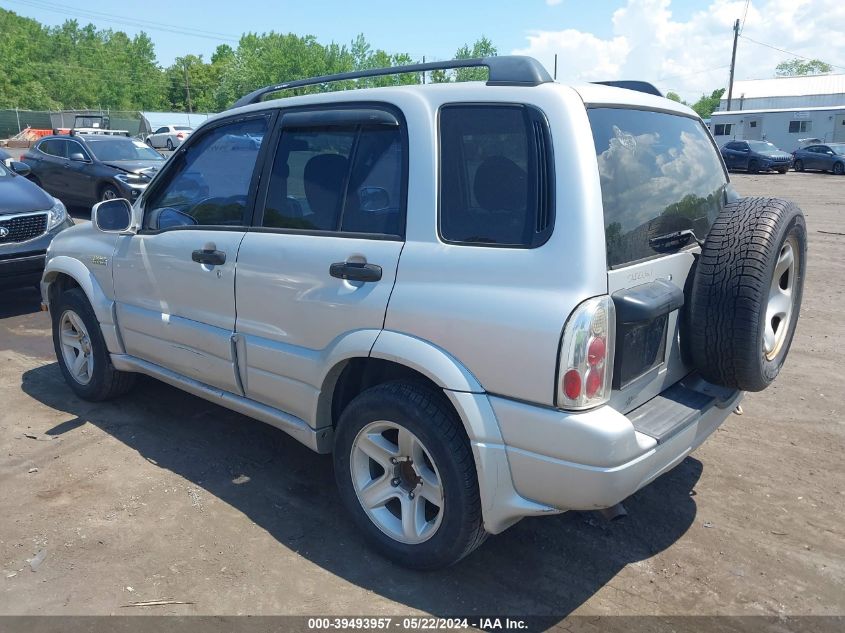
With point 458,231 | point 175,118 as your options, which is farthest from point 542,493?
point 175,118

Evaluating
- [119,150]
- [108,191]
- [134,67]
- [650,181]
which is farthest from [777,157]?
[134,67]

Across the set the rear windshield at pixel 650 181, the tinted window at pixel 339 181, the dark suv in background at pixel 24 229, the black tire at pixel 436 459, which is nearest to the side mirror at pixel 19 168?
the dark suv in background at pixel 24 229

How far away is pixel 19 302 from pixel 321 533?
659cm

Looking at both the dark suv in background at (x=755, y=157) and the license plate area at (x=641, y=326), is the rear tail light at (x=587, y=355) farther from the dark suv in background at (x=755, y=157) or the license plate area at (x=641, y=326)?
the dark suv in background at (x=755, y=157)

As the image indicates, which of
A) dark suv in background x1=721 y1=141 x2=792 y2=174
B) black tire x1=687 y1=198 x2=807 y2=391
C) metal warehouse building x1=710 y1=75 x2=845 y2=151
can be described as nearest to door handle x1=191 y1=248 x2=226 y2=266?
black tire x1=687 y1=198 x2=807 y2=391

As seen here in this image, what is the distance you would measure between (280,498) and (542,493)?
169 centimetres

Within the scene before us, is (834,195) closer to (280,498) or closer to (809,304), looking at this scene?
(809,304)

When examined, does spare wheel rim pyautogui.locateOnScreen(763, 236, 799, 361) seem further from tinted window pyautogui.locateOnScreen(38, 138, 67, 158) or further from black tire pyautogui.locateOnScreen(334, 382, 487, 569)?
tinted window pyautogui.locateOnScreen(38, 138, 67, 158)

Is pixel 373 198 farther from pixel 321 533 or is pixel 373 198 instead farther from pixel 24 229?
pixel 24 229

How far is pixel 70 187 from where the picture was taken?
14414 mm

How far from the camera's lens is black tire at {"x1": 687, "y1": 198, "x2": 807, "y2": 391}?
276 centimetres

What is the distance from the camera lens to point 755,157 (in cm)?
2912

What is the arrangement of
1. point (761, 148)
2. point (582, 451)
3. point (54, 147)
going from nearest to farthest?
1. point (582, 451)
2. point (54, 147)
3. point (761, 148)

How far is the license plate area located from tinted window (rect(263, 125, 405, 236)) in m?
1.01
